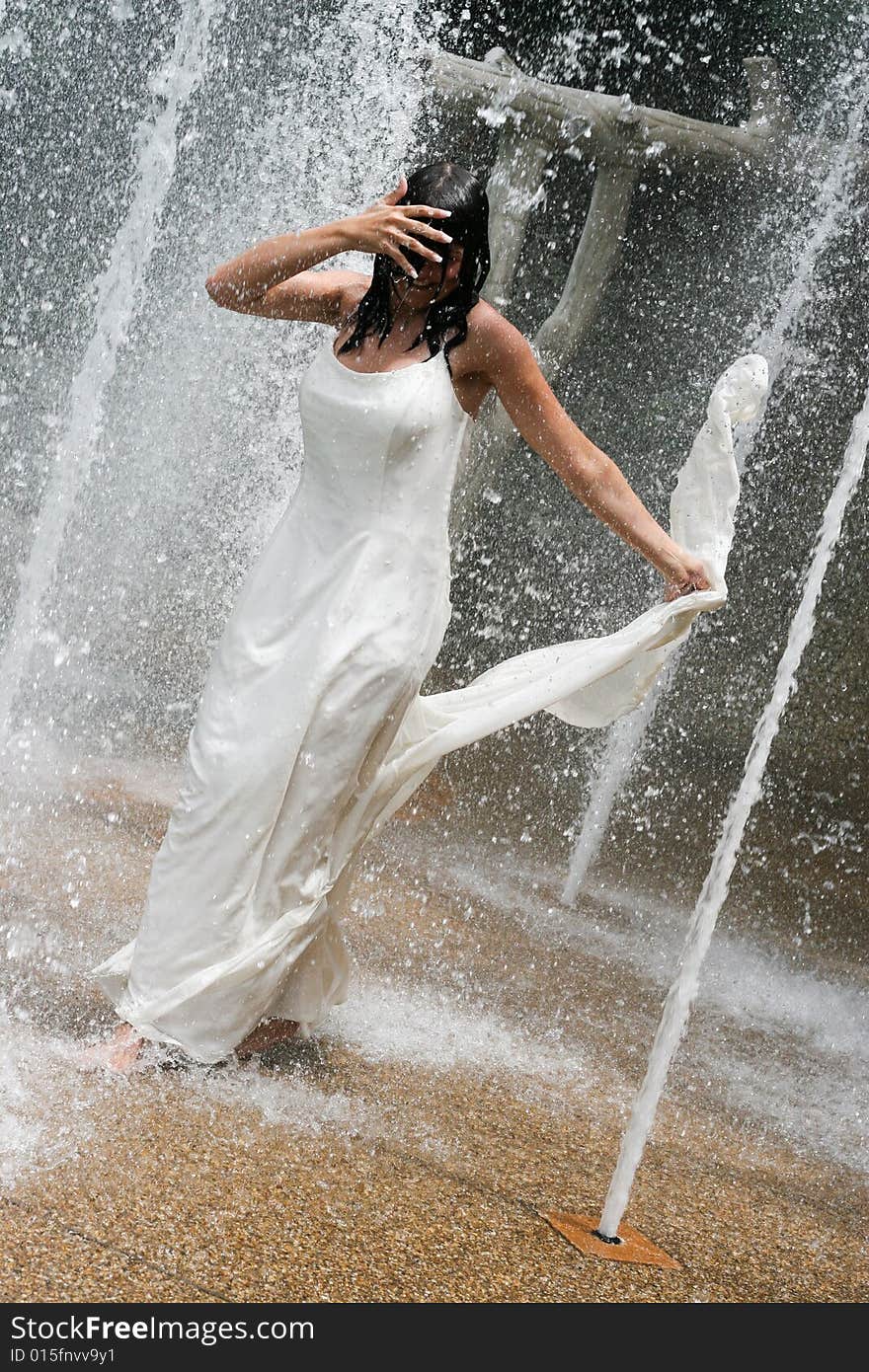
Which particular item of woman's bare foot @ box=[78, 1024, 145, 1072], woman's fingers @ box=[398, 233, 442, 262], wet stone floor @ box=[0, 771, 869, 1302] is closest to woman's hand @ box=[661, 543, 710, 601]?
woman's fingers @ box=[398, 233, 442, 262]

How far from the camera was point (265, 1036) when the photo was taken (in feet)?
11.9

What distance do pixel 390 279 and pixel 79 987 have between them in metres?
1.95

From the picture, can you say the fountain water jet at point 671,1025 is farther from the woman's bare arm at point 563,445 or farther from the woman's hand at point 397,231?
the woman's hand at point 397,231

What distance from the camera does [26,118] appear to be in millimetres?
15016

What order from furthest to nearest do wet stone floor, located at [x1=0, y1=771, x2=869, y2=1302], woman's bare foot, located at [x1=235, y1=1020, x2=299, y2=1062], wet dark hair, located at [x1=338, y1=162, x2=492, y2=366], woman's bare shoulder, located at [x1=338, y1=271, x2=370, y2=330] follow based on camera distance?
1. woman's bare foot, located at [x1=235, y1=1020, x2=299, y2=1062]
2. woman's bare shoulder, located at [x1=338, y1=271, x2=370, y2=330]
3. wet dark hair, located at [x1=338, y1=162, x2=492, y2=366]
4. wet stone floor, located at [x1=0, y1=771, x2=869, y2=1302]

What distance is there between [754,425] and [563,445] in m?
8.14

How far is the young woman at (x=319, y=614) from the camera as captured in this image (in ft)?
10.9

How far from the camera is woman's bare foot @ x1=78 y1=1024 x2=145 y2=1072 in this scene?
3.20 m

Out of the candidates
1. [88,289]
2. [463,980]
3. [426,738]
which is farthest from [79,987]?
[88,289]

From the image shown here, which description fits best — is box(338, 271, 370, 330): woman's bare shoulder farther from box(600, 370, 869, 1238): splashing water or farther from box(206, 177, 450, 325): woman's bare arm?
box(600, 370, 869, 1238): splashing water

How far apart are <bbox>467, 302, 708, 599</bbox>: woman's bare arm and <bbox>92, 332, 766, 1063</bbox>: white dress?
0.34ft

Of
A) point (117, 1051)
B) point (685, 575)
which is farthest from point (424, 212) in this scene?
point (117, 1051)

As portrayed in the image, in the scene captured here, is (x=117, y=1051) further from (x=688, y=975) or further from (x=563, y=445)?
(x=563, y=445)

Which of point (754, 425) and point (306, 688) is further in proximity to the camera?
point (754, 425)
